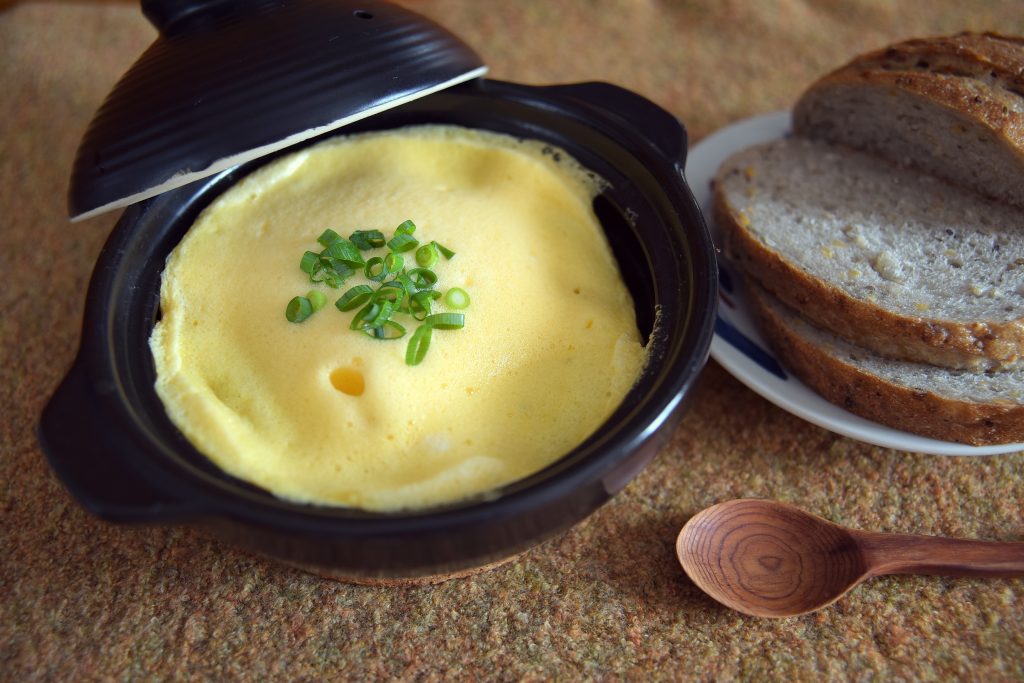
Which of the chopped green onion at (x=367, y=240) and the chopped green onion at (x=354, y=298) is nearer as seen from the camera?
the chopped green onion at (x=354, y=298)

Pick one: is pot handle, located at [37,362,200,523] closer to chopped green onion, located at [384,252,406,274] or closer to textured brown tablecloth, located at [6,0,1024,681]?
textured brown tablecloth, located at [6,0,1024,681]

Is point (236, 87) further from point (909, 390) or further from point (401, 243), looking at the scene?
point (909, 390)

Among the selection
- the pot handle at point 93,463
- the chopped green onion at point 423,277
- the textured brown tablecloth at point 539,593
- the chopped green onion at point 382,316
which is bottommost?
the textured brown tablecloth at point 539,593

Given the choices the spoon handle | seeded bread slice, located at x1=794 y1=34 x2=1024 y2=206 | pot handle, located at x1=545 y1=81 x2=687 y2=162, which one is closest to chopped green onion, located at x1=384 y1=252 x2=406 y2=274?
pot handle, located at x1=545 y1=81 x2=687 y2=162

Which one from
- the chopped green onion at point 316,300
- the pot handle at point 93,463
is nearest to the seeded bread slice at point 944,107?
the chopped green onion at point 316,300

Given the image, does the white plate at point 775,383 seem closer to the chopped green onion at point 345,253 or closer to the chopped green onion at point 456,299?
the chopped green onion at point 456,299

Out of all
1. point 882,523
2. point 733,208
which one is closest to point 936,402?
point 882,523
